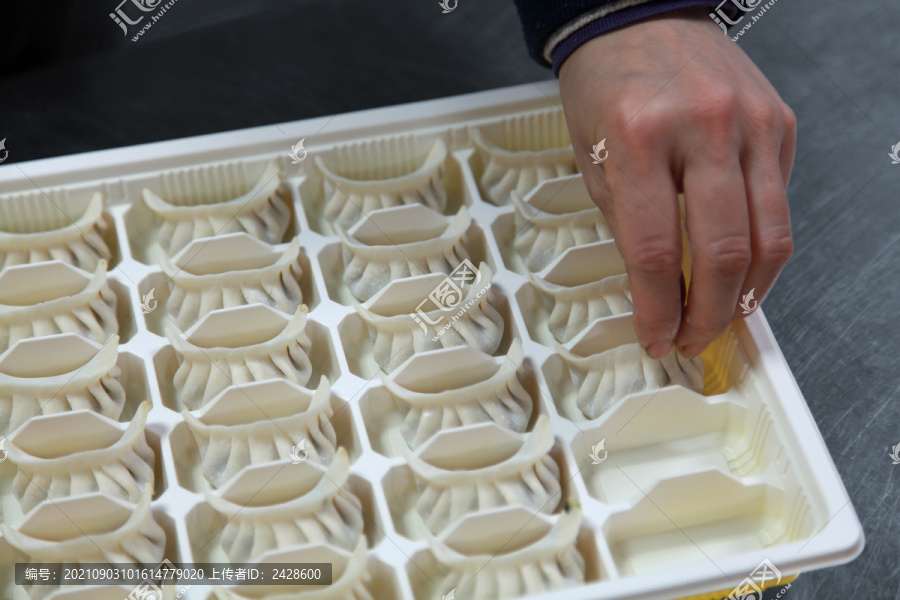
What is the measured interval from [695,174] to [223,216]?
1.83 ft

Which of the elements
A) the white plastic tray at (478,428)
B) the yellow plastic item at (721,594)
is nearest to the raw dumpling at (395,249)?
the white plastic tray at (478,428)

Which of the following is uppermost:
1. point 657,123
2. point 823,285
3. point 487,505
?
point 657,123

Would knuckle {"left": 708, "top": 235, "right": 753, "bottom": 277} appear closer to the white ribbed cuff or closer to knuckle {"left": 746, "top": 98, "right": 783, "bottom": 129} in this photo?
knuckle {"left": 746, "top": 98, "right": 783, "bottom": 129}

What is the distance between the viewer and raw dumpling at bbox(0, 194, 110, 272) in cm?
108

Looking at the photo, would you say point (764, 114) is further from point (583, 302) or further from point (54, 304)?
point (54, 304)

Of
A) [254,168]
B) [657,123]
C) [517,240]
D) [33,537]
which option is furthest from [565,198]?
[33,537]

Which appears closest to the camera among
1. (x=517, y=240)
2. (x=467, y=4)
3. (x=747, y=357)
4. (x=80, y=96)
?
(x=747, y=357)

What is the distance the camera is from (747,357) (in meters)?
0.98

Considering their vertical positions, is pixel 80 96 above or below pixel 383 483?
above

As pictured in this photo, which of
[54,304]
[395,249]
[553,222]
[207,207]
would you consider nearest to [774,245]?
[553,222]

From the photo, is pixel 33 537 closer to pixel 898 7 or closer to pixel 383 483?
pixel 383 483

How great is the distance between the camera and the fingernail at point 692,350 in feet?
3.17

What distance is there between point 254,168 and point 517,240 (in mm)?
333

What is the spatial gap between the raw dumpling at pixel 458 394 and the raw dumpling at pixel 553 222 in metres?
0.15
